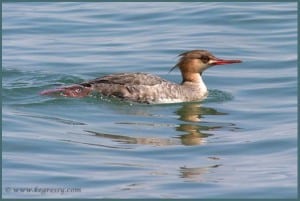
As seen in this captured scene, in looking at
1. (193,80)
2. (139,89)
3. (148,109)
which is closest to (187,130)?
(148,109)

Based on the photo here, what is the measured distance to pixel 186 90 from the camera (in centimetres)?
1695

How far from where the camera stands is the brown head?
1706 cm

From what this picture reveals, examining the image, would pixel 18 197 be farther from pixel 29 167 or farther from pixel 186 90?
pixel 186 90

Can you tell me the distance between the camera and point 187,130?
48.4ft

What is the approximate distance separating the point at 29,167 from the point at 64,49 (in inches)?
339

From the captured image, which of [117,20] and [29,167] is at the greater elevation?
[117,20]

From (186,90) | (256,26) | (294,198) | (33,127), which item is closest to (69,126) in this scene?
(33,127)

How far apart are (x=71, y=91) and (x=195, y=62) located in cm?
209

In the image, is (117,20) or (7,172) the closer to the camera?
(7,172)

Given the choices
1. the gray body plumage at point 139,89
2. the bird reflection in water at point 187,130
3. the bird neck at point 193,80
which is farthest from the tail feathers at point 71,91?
the bird neck at point 193,80

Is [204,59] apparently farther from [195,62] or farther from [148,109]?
[148,109]

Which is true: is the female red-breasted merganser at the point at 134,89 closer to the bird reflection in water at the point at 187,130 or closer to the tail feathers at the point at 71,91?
the tail feathers at the point at 71,91

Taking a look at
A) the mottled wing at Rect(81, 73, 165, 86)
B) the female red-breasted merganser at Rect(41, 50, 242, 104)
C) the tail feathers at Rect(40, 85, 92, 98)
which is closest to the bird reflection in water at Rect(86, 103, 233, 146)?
the female red-breasted merganser at Rect(41, 50, 242, 104)

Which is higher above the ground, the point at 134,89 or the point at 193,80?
the point at 193,80
